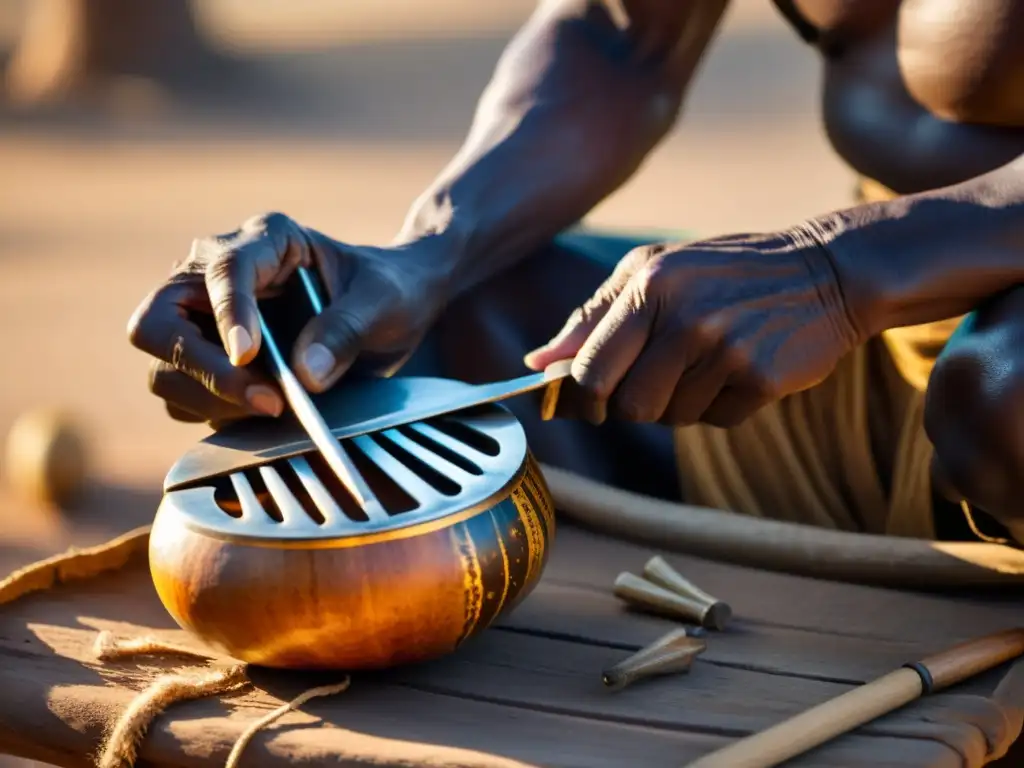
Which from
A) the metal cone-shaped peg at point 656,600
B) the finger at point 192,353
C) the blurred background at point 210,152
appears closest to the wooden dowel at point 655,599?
the metal cone-shaped peg at point 656,600

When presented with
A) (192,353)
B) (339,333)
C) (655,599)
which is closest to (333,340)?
(339,333)

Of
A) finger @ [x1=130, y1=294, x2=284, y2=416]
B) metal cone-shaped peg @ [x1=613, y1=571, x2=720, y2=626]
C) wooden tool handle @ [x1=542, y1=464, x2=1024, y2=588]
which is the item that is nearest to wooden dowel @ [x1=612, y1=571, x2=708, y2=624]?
metal cone-shaped peg @ [x1=613, y1=571, x2=720, y2=626]

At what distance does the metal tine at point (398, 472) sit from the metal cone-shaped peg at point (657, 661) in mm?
207

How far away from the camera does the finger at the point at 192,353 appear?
3.68 feet

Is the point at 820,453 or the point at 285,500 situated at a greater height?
the point at 285,500

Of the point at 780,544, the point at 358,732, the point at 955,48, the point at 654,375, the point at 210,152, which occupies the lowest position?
the point at 210,152

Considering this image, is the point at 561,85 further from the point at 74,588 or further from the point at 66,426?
the point at 66,426

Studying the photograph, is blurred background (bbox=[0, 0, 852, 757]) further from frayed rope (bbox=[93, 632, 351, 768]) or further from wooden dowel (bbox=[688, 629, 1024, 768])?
wooden dowel (bbox=[688, 629, 1024, 768])

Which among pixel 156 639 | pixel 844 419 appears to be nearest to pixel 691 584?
pixel 844 419

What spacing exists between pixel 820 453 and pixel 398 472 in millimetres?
617

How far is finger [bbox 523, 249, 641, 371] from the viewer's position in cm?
111

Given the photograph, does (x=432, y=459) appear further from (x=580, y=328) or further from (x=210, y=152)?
(x=210, y=152)

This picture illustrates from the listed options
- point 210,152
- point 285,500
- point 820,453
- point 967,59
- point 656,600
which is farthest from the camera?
point 210,152

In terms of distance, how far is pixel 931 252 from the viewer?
3.68ft
